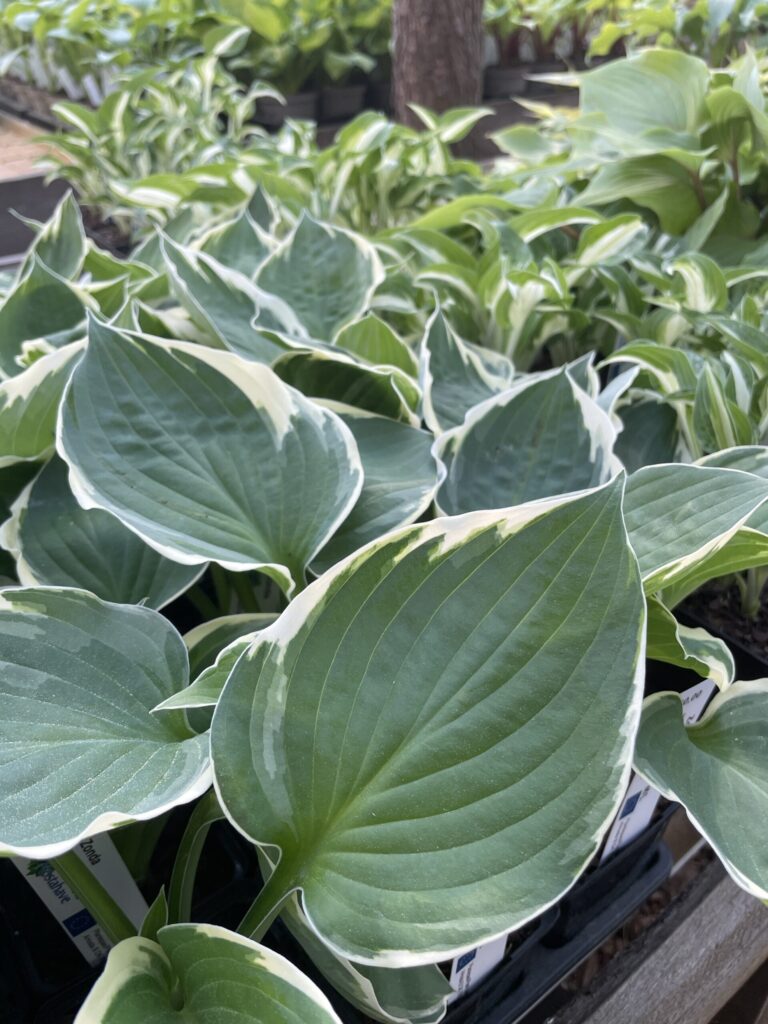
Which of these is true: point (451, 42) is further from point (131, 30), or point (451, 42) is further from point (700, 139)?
point (131, 30)

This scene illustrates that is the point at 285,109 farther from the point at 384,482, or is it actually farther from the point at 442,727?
the point at 442,727

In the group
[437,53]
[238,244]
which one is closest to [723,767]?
[238,244]

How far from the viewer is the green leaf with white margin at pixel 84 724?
0.32m

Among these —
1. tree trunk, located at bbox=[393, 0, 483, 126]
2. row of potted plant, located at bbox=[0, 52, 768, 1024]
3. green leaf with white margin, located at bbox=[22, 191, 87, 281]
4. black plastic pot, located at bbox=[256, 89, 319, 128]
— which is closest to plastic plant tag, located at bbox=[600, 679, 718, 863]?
row of potted plant, located at bbox=[0, 52, 768, 1024]

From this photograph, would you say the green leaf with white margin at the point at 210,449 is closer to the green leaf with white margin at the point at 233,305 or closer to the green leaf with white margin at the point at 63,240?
the green leaf with white margin at the point at 233,305

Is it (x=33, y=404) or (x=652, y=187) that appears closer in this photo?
(x=33, y=404)

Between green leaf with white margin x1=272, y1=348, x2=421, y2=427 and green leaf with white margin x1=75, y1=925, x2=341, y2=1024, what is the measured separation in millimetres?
372

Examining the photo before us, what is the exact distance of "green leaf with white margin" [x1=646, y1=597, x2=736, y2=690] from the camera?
421mm

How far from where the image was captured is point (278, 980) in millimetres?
304

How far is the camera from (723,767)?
43 centimetres

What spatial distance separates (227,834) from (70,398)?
29cm

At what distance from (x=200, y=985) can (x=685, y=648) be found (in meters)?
0.29

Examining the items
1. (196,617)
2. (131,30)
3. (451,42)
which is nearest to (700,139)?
(196,617)

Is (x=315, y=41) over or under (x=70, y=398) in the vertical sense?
over
